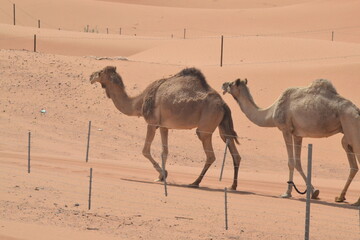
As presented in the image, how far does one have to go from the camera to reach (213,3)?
255 feet

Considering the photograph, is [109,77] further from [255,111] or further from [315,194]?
[315,194]

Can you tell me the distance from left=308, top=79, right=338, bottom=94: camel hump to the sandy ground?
2157 mm

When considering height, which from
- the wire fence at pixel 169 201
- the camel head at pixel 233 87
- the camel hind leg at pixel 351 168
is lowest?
the wire fence at pixel 169 201

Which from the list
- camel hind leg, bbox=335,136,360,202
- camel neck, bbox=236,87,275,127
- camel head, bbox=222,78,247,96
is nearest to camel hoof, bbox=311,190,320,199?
camel hind leg, bbox=335,136,360,202

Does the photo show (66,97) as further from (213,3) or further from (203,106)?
(213,3)

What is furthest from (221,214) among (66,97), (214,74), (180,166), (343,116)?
(214,74)

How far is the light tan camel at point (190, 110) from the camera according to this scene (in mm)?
18953

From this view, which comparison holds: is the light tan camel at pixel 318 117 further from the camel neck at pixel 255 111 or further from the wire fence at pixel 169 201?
the wire fence at pixel 169 201

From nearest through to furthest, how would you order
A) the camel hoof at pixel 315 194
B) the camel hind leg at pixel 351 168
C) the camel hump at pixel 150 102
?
the camel hind leg at pixel 351 168
the camel hoof at pixel 315 194
the camel hump at pixel 150 102

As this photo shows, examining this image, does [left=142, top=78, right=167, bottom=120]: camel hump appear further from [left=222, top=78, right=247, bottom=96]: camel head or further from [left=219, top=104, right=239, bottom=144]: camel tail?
[left=219, top=104, right=239, bottom=144]: camel tail

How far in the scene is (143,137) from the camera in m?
29.1

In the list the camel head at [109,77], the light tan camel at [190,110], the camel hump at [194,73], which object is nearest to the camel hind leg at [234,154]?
the light tan camel at [190,110]

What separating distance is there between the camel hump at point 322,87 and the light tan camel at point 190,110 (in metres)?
1.94

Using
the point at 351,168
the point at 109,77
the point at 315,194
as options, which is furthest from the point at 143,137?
the point at 351,168
